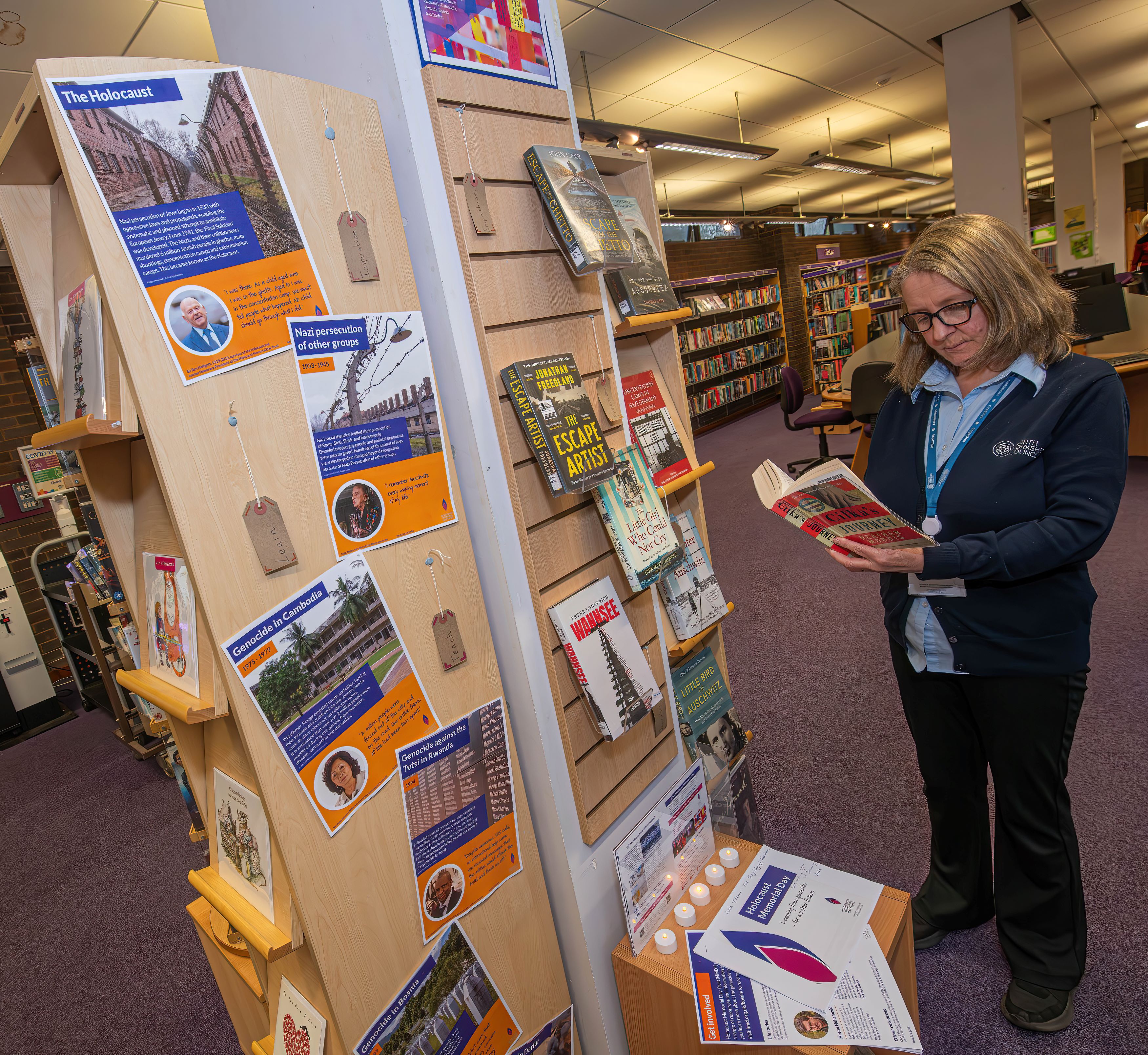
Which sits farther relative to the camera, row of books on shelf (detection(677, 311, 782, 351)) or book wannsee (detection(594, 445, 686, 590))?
row of books on shelf (detection(677, 311, 782, 351))

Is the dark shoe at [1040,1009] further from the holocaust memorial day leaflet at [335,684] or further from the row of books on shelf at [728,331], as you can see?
the row of books on shelf at [728,331]

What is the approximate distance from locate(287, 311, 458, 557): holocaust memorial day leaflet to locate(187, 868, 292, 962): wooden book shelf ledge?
63cm

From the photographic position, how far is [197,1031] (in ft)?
6.75

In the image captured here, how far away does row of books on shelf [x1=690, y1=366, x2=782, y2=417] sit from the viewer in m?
10.9

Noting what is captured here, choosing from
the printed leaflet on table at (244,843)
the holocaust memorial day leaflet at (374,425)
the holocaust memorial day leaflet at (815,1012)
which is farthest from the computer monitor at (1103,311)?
the printed leaflet on table at (244,843)

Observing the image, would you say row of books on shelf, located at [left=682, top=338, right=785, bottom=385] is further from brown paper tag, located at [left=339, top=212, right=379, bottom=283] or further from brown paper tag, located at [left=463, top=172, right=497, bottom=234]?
brown paper tag, located at [left=339, top=212, right=379, bottom=283]

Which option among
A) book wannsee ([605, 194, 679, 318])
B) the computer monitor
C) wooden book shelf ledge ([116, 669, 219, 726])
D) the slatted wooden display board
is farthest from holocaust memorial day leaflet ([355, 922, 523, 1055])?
the computer monitor

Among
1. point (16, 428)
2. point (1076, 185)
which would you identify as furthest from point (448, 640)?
point (1076, 185)

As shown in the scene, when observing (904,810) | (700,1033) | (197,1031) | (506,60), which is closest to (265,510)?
(506,60)

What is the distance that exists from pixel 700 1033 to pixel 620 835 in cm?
40

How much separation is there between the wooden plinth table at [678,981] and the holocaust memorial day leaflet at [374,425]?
39.9 inches

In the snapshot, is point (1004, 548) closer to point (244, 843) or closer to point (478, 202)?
point (478, 202)

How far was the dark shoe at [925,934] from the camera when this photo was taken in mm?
1870

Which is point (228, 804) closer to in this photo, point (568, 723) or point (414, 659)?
point (414, 659)
